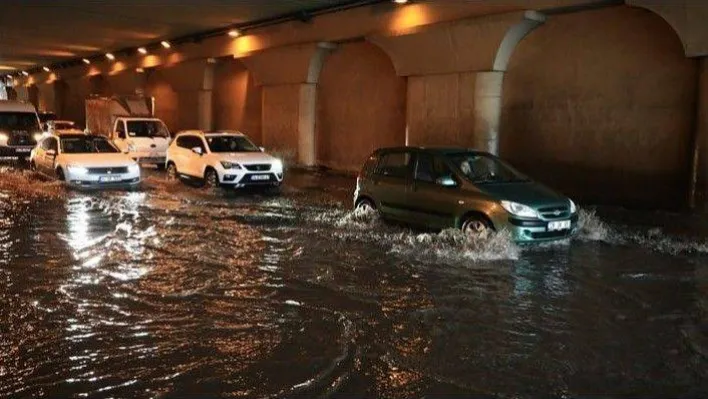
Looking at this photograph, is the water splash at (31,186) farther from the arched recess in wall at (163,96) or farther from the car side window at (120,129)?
the arched recess in wall at (163,96)

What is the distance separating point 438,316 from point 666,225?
7416 mm

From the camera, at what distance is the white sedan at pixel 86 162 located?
52.4 ft

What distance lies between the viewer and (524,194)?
9.74 meters

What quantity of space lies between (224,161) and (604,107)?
29.2 ft

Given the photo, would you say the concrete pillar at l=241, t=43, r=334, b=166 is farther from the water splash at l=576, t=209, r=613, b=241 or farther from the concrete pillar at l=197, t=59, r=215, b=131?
the water splash at l=576, t=209, r=613, b=241

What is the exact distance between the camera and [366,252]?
9.62 metres

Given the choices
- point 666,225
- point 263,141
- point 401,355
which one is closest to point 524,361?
point 401,355

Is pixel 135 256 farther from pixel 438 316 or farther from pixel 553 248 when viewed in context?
pixel 553 248

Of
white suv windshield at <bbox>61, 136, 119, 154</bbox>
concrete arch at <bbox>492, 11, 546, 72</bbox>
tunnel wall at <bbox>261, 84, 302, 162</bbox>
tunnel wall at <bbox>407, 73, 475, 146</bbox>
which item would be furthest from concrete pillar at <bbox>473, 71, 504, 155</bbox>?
white suv windshield at <bbox>61, 136, 119, 154</bbox>

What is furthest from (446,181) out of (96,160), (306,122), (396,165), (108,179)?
(306,122)

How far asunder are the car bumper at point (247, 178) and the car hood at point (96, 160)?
8.20ft

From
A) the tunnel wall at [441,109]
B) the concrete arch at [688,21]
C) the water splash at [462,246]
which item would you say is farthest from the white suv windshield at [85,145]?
the concrete arch at [688,21]

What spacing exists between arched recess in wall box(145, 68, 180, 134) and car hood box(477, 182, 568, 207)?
24.1 metres

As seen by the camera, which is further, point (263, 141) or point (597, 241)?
point (263, 141)
